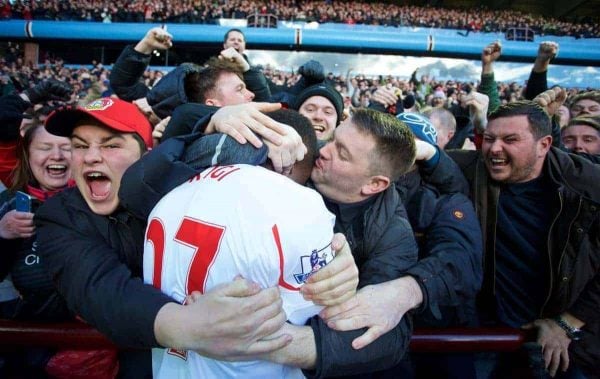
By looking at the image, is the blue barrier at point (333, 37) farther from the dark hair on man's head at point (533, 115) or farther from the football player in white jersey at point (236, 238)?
the football player in white jersey at point (236, 238)

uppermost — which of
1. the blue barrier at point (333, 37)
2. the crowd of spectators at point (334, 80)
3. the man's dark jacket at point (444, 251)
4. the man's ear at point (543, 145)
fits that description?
the blue barrier at point (333, 37)

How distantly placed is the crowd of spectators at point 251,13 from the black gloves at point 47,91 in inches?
745

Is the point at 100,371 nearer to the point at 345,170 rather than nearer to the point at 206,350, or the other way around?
the point at 206,350

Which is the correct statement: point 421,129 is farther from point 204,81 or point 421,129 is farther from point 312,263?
point 312,263

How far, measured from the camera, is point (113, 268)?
1.15m

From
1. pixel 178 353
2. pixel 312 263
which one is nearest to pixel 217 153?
pixel 312 263

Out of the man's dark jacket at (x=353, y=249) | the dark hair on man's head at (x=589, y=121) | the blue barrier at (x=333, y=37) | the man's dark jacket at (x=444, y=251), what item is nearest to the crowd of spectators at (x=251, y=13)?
the blue barrier at (x=333, y=37)

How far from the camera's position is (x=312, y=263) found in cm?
97

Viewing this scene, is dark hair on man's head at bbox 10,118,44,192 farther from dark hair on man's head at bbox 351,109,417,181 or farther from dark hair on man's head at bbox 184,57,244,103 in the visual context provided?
dark hair on man's head at bbox 351,109,417,181

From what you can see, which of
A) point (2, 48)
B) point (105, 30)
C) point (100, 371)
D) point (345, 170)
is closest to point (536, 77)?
point (345, 170)

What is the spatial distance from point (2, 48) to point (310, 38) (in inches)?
574

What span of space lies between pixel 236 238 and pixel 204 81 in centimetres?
142

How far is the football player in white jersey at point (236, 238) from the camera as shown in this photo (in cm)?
91

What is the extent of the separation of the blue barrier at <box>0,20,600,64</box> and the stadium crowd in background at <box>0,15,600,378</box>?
59.3 ft
